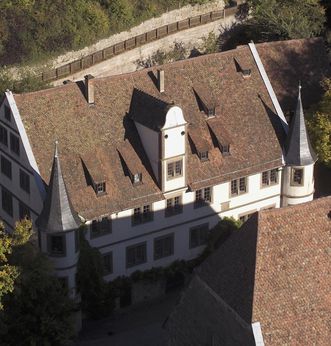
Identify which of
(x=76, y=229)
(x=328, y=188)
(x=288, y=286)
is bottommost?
(x=328, y=188)

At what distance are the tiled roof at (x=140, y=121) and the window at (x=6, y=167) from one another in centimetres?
359

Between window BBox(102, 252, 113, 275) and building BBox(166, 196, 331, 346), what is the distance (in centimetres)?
1680

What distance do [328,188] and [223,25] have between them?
26227 millimetres


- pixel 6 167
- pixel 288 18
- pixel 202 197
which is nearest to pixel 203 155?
pixel 202 197

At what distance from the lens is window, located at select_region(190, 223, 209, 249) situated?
65.5 metres

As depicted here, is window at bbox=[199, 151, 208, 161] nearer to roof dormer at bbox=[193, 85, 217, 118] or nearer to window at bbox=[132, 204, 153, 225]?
roof dormer at bbox=[193, 85, 217, 118]

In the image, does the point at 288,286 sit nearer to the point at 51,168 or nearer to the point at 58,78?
the point at 51,168

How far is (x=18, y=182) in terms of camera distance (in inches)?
2467

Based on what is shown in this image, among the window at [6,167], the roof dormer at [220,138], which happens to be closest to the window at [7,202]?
the window at [6,167]

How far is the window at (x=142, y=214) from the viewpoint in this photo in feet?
205

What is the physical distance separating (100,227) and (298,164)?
44.6ft

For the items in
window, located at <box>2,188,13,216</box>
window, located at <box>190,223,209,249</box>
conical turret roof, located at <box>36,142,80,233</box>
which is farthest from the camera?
window, located at <box>190,223,209,249</box>

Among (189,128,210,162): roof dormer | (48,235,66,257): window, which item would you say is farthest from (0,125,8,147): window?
(189,128,210,162): roof dormer

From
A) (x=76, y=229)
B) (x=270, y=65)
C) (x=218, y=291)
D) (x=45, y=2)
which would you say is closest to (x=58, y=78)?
(x=45, y=2)
